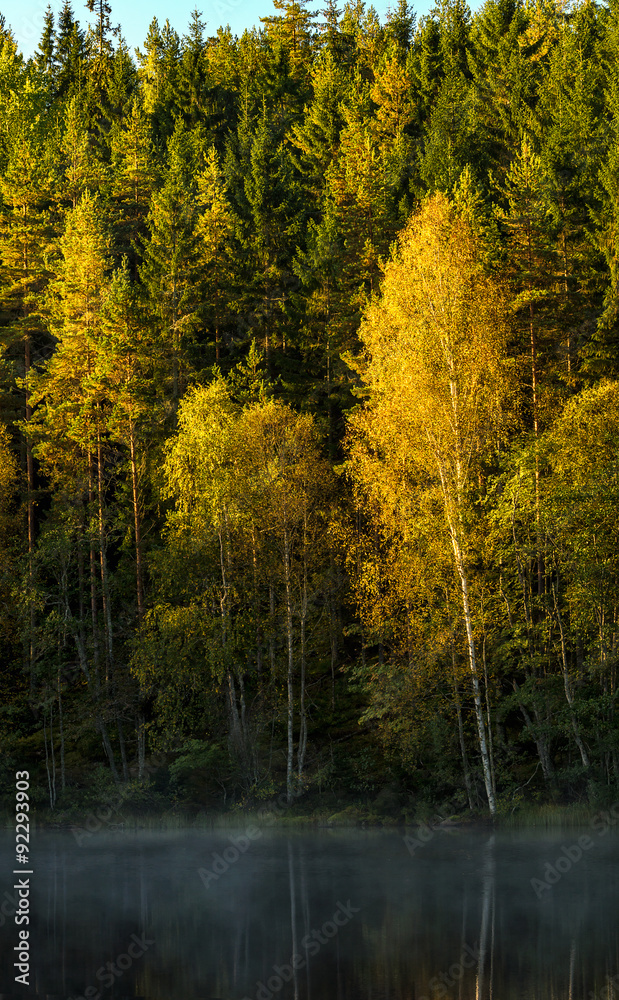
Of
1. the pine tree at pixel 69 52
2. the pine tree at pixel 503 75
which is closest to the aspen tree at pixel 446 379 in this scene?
the pine tree at pixel 503 75

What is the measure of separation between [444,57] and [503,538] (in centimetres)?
5229

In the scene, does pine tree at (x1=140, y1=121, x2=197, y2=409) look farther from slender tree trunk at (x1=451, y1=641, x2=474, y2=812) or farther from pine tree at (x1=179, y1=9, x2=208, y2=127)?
pine tree at (x1=179, y1=9, x2=208, y2=127)

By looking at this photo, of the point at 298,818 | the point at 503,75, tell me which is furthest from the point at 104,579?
the point at 503,75

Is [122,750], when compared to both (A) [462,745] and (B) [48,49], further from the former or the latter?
(B) [48,49]

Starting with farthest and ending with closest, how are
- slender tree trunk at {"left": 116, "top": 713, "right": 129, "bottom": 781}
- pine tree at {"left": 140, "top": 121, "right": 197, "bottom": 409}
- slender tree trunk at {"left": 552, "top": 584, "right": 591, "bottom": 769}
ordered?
pine tree at {"left": 140, "top": 121, "right": 197, "bottom": 409} < slender tree trunk at {"left": 116, "top": 713, "right": 129, "bottom": 781} < slender tree trunk at {"left": 552, "top": 584, "right": 591, "bottom": 769}

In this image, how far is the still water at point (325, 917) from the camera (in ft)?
49.8

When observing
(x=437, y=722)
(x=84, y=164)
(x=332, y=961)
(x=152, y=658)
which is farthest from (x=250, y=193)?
(x=332, y=961)

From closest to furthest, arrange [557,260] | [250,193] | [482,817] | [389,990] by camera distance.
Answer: [389,990] < [482,817] < [557,260] < [250,193]

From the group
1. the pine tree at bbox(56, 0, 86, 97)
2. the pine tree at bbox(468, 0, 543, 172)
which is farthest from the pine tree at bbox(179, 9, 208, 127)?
the pine tree at bbox(468, 0, 543, 172)

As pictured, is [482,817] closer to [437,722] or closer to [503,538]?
[437,722]

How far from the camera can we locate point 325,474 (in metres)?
34.2

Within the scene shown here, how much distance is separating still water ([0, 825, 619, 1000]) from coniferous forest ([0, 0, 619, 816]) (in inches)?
156

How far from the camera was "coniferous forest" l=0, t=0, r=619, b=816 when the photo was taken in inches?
1131

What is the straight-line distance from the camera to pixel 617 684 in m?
30.1
